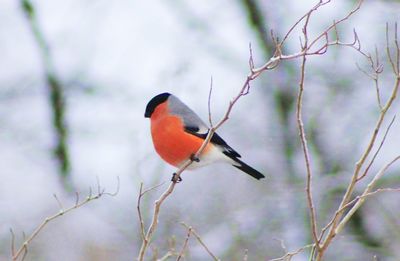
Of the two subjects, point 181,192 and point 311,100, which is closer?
point 181,192

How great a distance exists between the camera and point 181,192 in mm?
9117

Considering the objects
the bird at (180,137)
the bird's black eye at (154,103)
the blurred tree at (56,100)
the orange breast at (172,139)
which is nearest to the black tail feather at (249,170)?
the bird at (180,137)

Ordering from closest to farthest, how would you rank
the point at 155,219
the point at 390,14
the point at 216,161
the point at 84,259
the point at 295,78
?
the point at 155,219 < the point at 216,161 < the point at 84,259 < the point at 390,14 < the point at 295,78

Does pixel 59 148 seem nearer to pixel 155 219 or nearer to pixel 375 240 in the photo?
pixel 375 240

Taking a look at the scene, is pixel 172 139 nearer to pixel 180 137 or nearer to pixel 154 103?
pixel 180 137

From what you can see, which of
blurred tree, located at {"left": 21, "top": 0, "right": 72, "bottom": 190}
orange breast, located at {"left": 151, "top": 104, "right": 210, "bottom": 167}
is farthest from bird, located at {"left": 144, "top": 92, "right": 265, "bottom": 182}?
blurred tree, located at {"left": 21, "top": 0, "right": 72, "bottom": 190}

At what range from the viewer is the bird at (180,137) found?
4.86 m

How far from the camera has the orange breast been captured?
4.85 metres

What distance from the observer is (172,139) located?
16.1 ft

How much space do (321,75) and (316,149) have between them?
0.83 meters

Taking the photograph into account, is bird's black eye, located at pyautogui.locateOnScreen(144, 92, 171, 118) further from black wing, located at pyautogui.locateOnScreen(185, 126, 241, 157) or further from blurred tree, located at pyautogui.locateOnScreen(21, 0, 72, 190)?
blurred tree, located at pyautogui.locateOnScreen(21, 0, 72, 190)

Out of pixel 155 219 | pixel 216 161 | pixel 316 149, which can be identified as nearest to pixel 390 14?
pixel 316 149

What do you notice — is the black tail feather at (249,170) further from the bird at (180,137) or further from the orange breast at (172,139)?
the orange breast at (172,139)

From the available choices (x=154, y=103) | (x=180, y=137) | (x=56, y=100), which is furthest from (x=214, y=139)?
(x=56, y=100)
